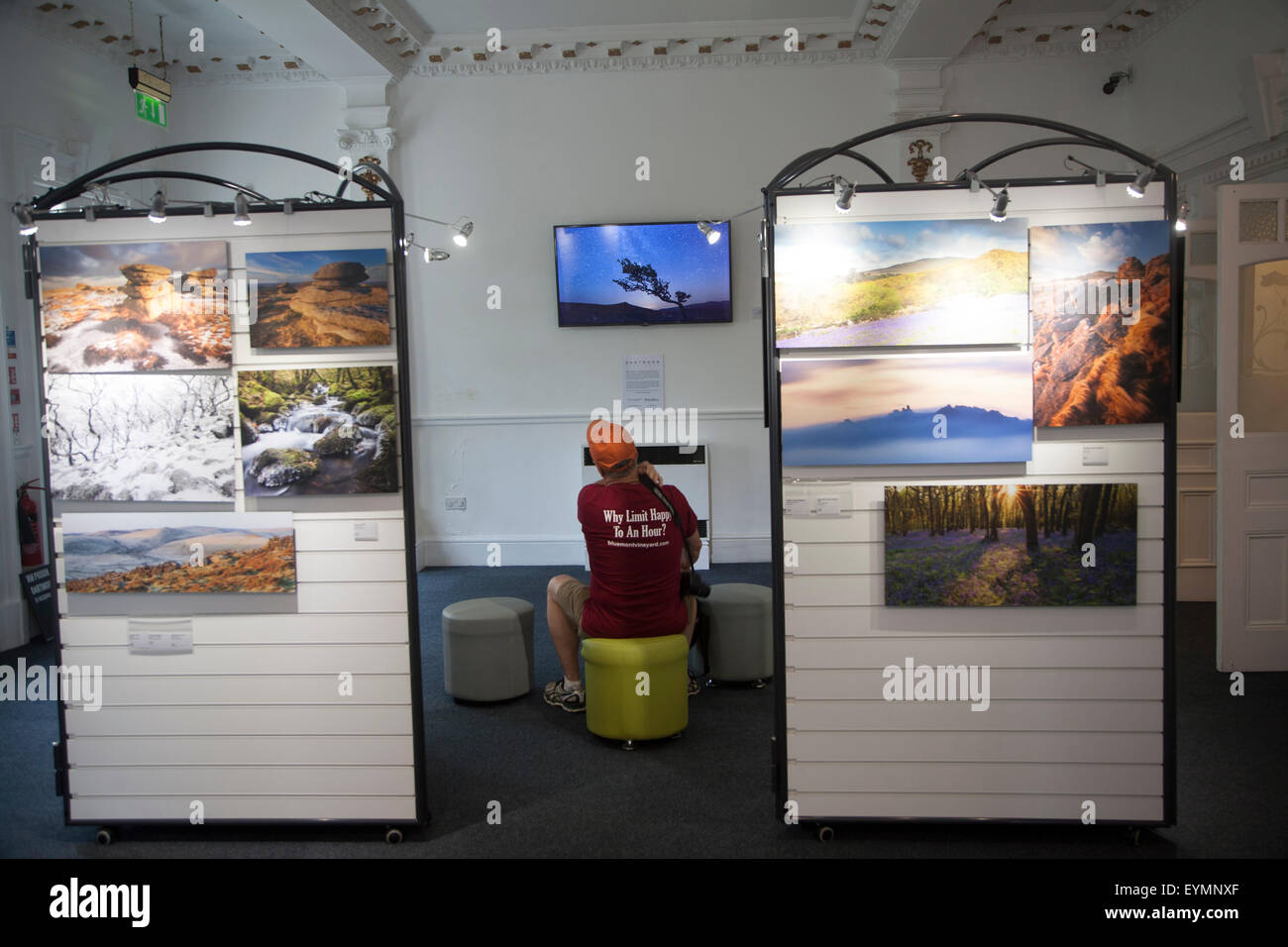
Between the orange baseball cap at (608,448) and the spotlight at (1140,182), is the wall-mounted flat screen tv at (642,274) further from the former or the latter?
the spotlight at (1140,182)

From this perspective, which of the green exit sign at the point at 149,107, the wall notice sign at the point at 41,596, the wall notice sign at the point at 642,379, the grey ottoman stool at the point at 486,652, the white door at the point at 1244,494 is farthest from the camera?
the wall notice sign at the point at 642,379

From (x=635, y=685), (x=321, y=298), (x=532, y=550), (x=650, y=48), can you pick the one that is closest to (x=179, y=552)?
(x=321, y=298)

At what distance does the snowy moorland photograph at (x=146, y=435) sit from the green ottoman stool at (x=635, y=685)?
4.95 ft

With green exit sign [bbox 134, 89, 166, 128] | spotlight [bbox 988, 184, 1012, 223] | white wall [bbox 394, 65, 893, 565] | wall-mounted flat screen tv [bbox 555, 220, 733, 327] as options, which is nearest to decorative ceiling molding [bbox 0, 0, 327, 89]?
green exit sign [bbox 134, 89, 166, 128]

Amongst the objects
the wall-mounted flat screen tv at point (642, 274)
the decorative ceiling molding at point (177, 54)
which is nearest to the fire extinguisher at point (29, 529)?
the decorative ceiling molding at point (177, 54)

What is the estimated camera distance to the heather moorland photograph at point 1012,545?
2.64m

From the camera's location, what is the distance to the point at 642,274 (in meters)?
6.60

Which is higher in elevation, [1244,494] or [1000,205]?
[1000,205]

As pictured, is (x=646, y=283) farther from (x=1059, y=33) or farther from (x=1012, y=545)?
(x=1012, y=545)

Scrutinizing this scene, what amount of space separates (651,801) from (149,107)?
541 centimetres

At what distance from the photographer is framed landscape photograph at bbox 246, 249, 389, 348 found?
272 centimetres

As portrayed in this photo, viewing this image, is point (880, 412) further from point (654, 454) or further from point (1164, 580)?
point (654, 454)

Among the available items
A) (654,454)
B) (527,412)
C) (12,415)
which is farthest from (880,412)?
(12,415)

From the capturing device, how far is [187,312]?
2752mm
